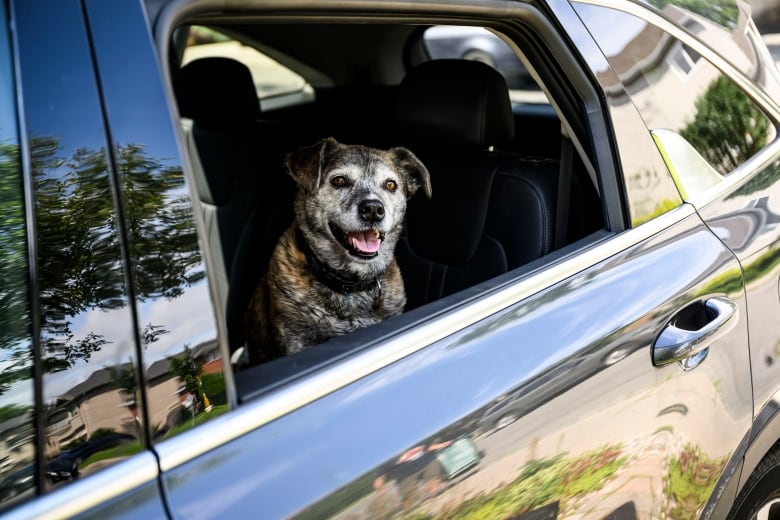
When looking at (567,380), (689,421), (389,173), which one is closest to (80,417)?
(567,380)

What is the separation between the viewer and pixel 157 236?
1.19m

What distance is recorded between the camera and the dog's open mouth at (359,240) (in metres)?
3.18

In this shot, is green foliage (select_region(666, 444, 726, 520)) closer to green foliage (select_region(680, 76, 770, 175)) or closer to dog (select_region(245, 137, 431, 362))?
green foliage (select_region(680, 76, 770, 175))

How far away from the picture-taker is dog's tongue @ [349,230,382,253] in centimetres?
319

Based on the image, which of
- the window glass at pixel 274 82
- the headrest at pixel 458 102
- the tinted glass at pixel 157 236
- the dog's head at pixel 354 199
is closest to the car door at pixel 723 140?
the headrest at pixel 458 102

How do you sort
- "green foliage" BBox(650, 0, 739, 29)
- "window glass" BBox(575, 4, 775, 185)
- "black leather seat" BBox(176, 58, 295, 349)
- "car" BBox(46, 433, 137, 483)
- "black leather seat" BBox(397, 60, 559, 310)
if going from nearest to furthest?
"car" BBox(46, 433, 137, 483)
"window glass" BBox(575, 4, 775, 185)
"green foliage" BBox(650, 0, 739, 29)
"black leather seat" BBox(397, 60, 559, 310)
"black leather seat" BBox(176, 58, 295, 349)

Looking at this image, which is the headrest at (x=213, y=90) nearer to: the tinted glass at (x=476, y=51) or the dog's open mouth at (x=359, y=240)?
the dog's open mouth at (x=359, y=240)

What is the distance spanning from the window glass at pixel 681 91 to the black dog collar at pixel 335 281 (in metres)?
1.33

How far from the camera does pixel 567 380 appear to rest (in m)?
1.60

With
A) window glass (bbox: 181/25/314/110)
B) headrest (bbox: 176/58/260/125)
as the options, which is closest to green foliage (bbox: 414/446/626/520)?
headrest (bbox: 176/58/260/125)

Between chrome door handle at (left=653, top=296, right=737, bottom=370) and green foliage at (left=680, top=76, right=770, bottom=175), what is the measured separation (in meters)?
0.55

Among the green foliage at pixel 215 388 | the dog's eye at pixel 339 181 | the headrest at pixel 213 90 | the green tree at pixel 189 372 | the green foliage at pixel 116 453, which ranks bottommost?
the green foliage at pixel 116 453

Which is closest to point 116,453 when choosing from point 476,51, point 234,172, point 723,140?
point 723,140

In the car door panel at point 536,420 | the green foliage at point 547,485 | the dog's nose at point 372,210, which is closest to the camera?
Answer: the car door panel at point 536,420
